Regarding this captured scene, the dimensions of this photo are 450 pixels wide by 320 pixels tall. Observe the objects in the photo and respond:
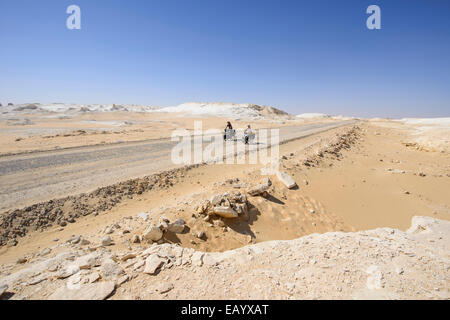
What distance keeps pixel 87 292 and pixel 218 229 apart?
2.89m

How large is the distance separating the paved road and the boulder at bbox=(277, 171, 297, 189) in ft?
15.5

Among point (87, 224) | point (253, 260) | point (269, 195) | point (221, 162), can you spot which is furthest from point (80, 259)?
point (221, 162)

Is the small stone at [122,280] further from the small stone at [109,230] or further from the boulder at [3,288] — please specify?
the small stone at [109,230]

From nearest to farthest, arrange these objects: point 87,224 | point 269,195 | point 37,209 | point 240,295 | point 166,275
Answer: point 240,295
point 166,275
point 87,224
point 37,209
point 269,195

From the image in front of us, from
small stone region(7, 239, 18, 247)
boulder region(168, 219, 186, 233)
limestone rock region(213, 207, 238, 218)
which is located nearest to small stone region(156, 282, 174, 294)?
boulder region(168, 219, 186, 233)

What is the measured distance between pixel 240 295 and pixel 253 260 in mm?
697

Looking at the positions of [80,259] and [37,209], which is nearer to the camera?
[80,259]

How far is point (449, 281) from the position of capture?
2.47 metres

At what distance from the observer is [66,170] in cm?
809

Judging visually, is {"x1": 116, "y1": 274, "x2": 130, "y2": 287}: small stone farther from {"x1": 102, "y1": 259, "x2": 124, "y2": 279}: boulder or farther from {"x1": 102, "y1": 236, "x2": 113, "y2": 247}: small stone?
{"x1": 102, "y1": 236, "x2": 113, "y2": 247}: small stone

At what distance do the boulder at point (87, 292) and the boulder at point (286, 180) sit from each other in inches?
237

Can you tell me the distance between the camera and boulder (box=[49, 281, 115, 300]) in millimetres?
2250

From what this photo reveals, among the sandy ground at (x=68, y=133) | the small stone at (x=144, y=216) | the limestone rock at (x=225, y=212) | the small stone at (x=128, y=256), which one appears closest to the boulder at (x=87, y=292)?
the small stone at (x=128, y=256)
